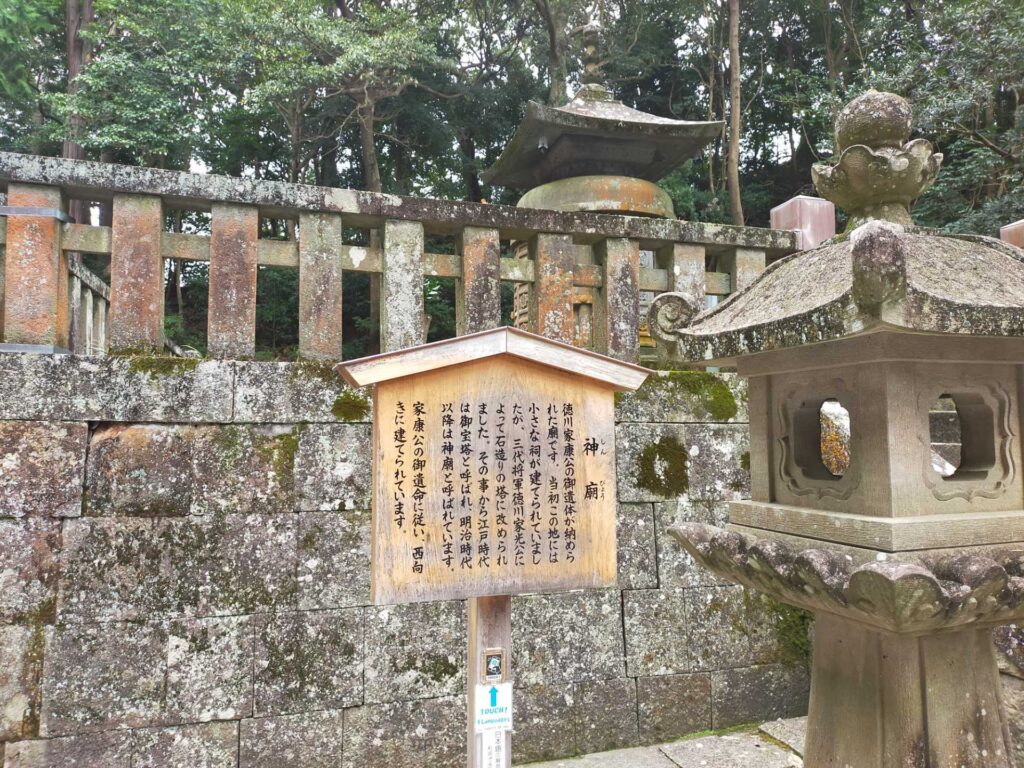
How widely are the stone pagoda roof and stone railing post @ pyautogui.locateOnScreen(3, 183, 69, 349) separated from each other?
2.78 metres

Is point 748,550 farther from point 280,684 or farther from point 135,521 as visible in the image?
point 135,521

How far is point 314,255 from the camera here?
3.46 m

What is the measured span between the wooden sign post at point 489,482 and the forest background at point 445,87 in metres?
10.2

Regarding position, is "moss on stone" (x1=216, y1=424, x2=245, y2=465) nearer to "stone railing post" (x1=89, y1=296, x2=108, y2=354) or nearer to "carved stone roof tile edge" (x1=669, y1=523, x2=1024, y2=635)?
"carved stone roof tile edge" (x1=669, y1=523, x2=1024, y2=635)

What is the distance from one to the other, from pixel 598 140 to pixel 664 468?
4.57 metres

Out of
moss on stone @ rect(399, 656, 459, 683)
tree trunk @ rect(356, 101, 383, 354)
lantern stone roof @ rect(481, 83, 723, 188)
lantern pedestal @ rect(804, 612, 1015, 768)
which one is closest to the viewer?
lantern pedestal @ rect(804, 612, 1015, 768)

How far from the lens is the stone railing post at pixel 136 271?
3188 millimetres

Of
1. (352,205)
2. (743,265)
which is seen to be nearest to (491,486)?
(352,205)

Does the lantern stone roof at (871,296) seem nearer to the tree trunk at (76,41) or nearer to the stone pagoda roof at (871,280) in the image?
the stone pagoda roof at (871,280)

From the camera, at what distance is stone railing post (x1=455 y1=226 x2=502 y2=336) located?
3662 millimetres

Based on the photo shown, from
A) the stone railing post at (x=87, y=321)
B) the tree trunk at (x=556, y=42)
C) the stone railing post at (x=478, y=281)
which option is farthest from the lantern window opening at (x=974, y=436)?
the tree trunk at (x=556, y=42)

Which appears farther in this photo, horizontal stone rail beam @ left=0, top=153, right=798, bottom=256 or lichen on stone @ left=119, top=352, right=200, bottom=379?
lichen on stone @ left=119, top=352, right=200, bottom=379

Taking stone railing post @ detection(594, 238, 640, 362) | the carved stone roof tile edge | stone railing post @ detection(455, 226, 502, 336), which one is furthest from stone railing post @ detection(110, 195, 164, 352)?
the carved stone roof tile edge

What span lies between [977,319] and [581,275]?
2.20 meters
